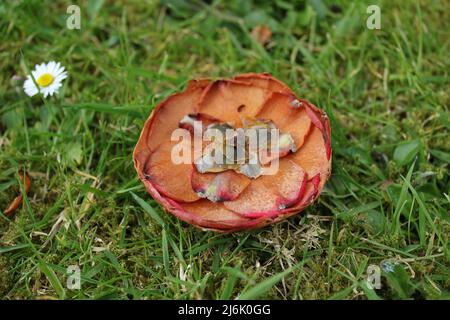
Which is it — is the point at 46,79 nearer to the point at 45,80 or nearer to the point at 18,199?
the point at 45,80

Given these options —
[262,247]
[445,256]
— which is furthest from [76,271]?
[445,256]

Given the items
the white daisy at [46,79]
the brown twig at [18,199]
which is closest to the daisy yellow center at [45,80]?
the white daisy at [46,79]

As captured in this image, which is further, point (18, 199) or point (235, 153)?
point (18, 199)

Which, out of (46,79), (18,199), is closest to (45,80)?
(46,79)

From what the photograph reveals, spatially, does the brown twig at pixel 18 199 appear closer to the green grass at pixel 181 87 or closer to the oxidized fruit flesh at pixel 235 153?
the green grass at pixel 181 87

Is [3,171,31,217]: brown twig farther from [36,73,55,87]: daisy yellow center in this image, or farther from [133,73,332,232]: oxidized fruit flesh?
[133,73,332,232]: oxidized fruit flesh

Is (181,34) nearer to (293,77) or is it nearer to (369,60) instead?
(293,77)
